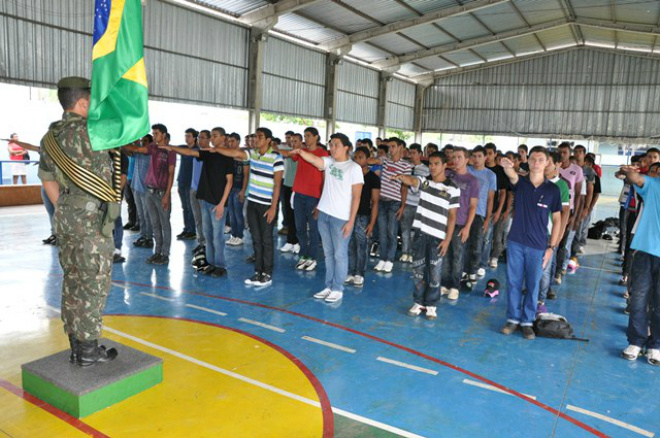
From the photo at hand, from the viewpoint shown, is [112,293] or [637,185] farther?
[112,293]

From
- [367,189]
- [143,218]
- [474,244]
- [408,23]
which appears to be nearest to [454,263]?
[474,244]

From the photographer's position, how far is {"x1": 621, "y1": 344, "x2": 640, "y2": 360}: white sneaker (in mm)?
4742

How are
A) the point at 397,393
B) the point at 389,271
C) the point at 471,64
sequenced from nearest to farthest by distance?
the point at 397,393, the point at 389,271, the point at 471,64

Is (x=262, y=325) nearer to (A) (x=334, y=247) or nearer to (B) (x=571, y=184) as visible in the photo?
(A) (x=334, y=247)

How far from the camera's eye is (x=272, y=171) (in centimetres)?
645

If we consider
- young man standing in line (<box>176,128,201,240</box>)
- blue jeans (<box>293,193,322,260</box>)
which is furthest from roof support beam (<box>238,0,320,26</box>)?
blue jeans (<box>293,193,322,260</box>)

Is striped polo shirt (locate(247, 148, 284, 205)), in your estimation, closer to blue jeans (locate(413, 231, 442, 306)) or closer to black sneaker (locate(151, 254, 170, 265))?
black sneaker (locate(151, 254, 170, 265))

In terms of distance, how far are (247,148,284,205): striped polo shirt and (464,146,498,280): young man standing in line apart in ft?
8.89

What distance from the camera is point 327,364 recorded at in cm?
432

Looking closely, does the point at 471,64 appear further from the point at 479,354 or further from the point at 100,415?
the point at 100,415

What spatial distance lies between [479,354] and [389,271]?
3.16 metres

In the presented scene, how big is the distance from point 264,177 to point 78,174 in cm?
323

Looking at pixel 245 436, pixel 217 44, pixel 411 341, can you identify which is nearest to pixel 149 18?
pixel 217 44

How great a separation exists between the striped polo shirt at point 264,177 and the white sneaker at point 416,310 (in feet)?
7.41
